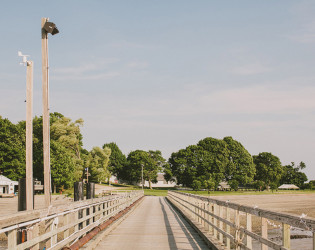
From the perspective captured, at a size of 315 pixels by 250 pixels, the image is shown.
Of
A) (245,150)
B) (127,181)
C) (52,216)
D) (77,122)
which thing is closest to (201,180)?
(245,150)

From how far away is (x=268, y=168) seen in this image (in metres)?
131

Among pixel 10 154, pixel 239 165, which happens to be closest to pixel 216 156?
pixel 239 165

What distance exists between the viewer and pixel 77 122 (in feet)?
296

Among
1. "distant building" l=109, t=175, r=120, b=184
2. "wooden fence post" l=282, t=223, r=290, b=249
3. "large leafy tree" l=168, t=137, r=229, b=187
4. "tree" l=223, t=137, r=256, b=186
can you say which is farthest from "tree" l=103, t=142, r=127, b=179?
"wooden fence post" l=282, t=223, r=290, b=249

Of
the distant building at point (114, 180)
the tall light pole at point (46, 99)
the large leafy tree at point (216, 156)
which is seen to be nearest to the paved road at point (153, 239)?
the tall light pole at point (46, 99)

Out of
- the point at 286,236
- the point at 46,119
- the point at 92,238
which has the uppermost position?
the point at 46,119

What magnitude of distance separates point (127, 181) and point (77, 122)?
282ft

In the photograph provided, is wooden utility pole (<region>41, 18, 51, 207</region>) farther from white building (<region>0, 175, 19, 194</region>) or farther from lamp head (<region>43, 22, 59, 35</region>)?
white building (<region>0, 175, 19, 194</region>)

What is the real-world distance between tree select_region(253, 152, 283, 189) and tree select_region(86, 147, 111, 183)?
53907 millimetres

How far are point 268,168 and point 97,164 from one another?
198 ft

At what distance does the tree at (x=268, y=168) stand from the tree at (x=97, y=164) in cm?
5391

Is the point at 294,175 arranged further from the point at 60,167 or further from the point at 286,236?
the point at 286,236

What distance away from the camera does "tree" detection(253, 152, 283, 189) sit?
12950cm

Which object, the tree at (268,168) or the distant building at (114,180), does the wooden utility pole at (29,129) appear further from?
the distant building at (114,180)
